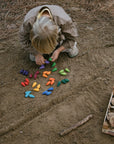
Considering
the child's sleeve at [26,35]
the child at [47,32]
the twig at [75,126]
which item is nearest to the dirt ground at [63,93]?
the twig at [75,126]

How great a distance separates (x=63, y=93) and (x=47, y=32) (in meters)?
1.14

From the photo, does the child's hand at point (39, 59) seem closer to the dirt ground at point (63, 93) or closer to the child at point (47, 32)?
the child at point (47, 32)

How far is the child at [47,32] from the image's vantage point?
2.58 meters

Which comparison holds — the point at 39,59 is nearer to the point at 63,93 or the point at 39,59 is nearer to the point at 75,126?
the point at 63,93

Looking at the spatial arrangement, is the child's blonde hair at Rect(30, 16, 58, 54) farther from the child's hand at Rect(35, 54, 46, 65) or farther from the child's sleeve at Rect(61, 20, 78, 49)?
the child's hand at Rect(35, 54, 46, 65)

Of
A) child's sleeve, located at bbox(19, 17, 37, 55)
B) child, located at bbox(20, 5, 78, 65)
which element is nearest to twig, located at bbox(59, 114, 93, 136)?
child, located at bbox(20, 5, 78, 65)

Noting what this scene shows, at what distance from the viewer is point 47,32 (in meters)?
2.56

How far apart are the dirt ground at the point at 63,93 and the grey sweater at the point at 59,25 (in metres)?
0.46

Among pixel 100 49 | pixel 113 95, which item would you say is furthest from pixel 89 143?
pixel 100 49

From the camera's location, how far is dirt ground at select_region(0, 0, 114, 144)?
2.70 m

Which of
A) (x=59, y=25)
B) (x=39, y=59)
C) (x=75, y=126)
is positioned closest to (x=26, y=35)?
(x=39, y=59)

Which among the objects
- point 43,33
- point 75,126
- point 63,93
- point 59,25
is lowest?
point 75,126

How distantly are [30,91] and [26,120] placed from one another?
556mm

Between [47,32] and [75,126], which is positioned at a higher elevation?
[47,32]
